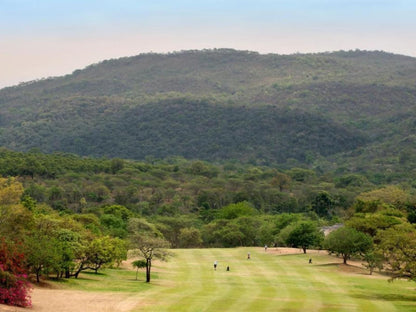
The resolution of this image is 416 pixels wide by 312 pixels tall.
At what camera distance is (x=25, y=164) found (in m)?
187

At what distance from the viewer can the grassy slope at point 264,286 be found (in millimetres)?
59219

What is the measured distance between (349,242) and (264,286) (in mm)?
19034

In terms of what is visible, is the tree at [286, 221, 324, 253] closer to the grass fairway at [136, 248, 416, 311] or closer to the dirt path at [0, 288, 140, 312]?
the grass fairway at [136, 248, 416, 311]

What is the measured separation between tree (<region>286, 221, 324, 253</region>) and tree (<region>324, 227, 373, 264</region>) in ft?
42.1

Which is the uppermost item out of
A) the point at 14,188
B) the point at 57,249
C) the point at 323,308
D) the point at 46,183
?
the point at 46,183

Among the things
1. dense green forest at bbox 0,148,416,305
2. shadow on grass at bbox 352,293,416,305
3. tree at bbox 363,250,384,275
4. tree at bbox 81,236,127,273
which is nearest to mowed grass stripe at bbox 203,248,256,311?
dense green forest at bbox 0,148,416,305

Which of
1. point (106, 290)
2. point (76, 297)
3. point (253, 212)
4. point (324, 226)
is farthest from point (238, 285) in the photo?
point (253, 212)

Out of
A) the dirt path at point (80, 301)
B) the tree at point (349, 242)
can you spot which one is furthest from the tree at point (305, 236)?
the dirt path at point (80, 301)

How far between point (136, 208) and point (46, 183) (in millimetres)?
28453

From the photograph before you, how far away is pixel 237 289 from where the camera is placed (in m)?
69.9

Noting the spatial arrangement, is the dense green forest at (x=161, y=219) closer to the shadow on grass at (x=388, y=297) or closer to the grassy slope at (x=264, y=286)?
the shadow on grass at (x=388, y=297)

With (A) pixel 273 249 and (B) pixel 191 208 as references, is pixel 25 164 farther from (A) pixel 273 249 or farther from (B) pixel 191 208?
(A) pixel 273 249

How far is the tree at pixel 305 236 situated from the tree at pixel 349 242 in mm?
12817

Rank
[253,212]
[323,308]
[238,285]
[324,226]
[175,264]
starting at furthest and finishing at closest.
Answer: [253,212]
[324,226]
[175,264]
[238,285]
[323,308]
